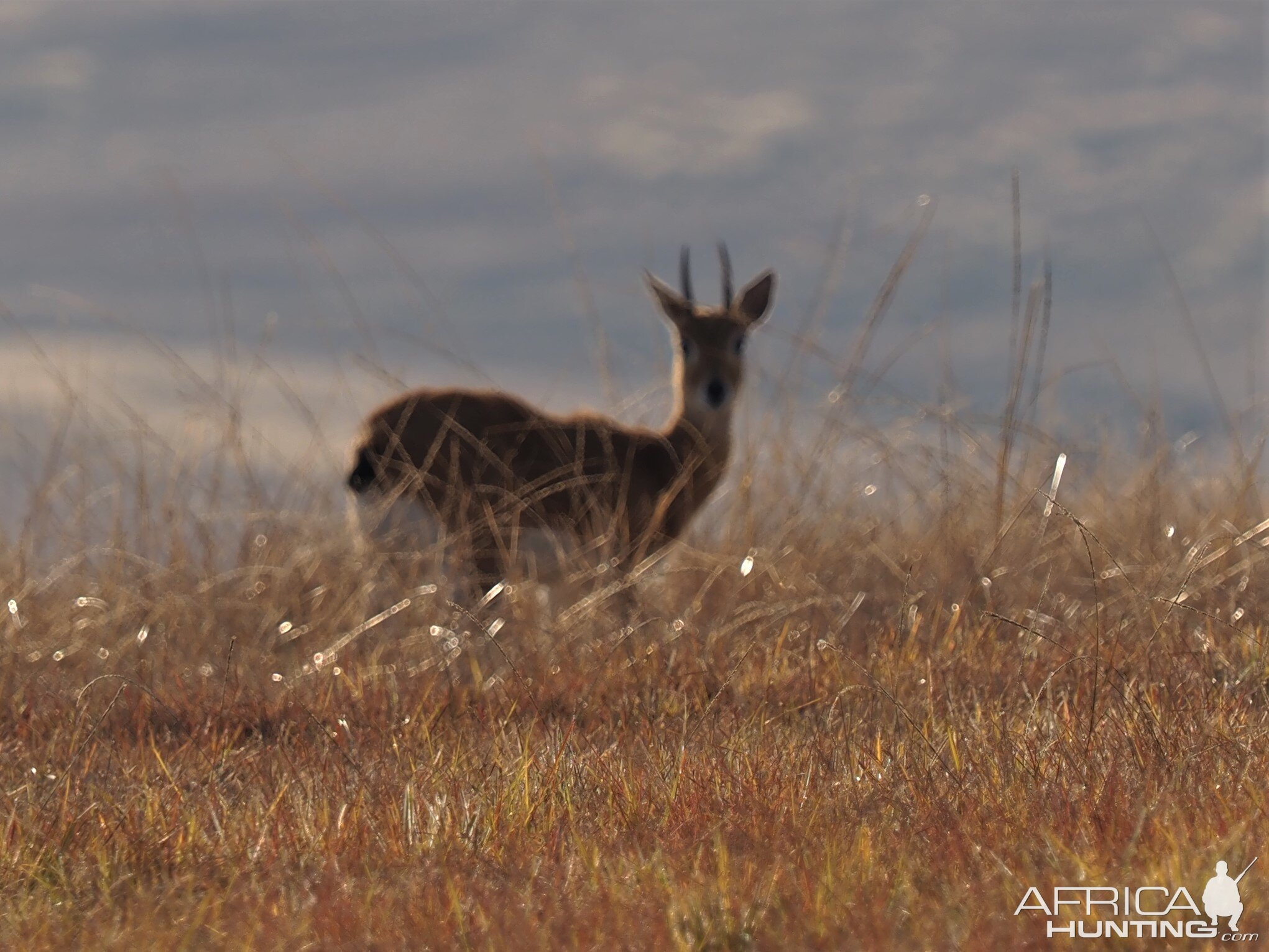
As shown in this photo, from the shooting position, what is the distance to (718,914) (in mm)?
2447

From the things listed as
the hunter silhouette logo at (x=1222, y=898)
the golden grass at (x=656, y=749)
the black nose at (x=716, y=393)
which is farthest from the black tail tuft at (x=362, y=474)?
the hunter silhouette logo at (x=1222, y=898)

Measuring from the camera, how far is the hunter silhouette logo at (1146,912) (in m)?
2.29

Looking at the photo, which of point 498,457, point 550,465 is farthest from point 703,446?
point 498,457

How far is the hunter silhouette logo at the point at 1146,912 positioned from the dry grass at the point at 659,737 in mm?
32

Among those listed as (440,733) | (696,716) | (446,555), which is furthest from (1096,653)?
(446,555)

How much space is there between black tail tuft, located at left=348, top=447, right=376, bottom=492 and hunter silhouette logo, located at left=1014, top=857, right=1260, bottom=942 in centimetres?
547

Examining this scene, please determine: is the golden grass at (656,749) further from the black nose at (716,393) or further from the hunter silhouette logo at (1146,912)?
the black nose at (716,393)

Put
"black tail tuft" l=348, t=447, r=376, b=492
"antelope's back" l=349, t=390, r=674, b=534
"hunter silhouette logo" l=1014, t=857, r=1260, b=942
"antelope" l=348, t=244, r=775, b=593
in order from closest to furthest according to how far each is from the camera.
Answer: "hunter silhouette logo" l=1014, t=857, r=1260, b=942 → "antelope" l=348, t=244, r=775, b=593 → "antelope's back" l=349, t=390, r=674, b=534 → "black tail tuft" l=348, t=447, r=376, b=492

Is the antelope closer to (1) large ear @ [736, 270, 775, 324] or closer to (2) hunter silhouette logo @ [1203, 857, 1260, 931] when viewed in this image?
(1) large ear @ [736, 270, 775, 324]

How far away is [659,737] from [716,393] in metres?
4.51

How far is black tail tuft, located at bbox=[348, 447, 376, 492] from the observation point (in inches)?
297

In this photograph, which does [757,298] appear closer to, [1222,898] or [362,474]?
[362,474]

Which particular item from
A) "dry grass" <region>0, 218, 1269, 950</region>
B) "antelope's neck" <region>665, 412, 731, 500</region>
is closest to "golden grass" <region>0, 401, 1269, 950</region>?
"dry grass" <region>0, 218, 1269, 950</region>

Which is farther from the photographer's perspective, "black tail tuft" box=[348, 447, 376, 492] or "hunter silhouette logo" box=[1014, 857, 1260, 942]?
"black tail tuft" box=[348, 447, 376, 492]
